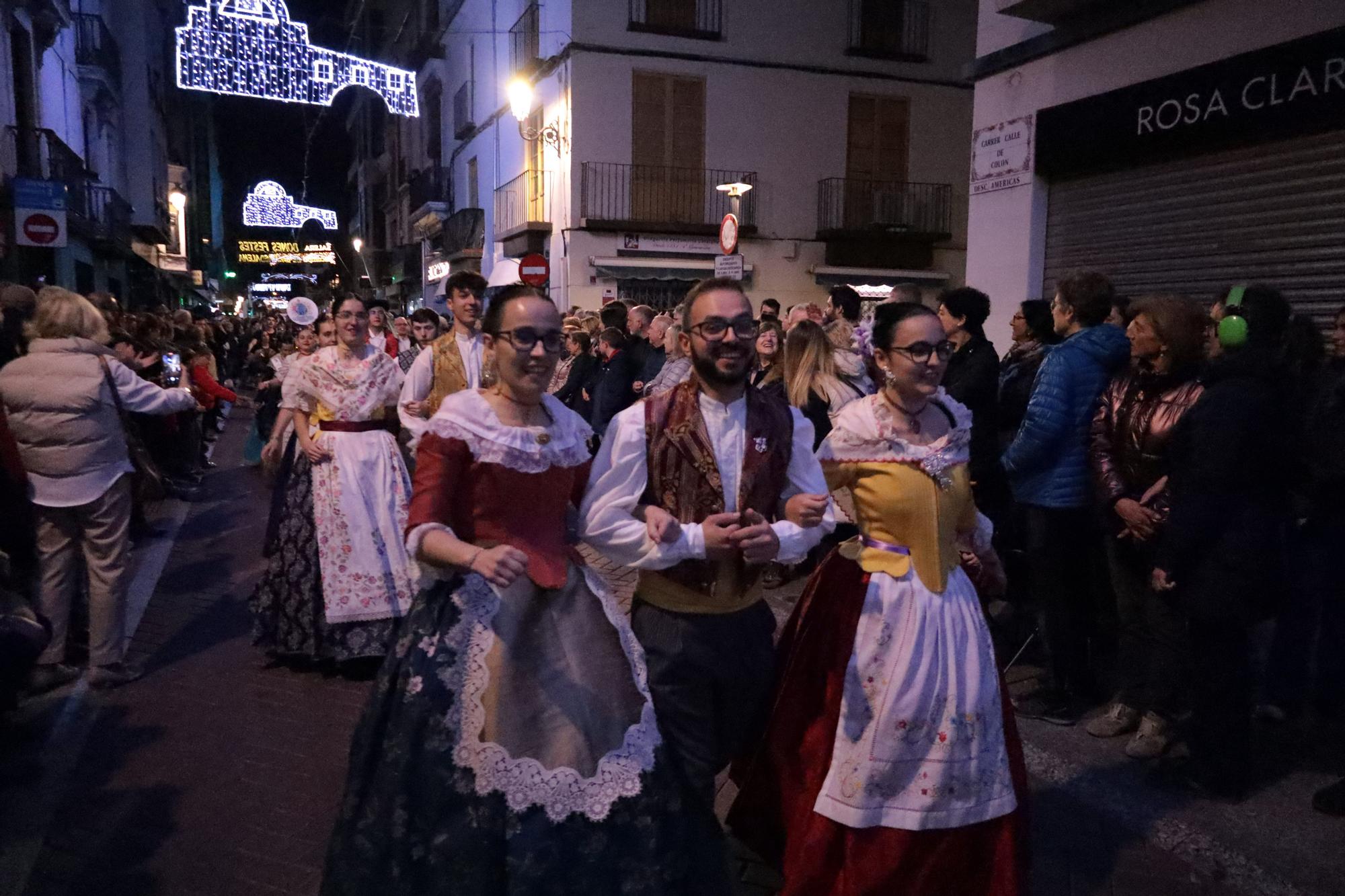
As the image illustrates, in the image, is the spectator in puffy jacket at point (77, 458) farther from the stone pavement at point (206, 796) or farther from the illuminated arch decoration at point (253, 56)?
the illuminated arch decoration at point (253, 56)

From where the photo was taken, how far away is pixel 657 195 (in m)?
20.3

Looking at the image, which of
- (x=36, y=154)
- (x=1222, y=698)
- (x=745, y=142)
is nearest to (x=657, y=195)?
(x=745, y=142)

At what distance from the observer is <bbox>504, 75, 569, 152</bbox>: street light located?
64.5 feet

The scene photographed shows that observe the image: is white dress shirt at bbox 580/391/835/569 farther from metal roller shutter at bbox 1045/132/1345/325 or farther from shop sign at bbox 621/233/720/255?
shop sign at bbox 621/233/720/255

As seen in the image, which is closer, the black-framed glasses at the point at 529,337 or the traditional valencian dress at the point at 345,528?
the black-framed glasses at the point at 529,337

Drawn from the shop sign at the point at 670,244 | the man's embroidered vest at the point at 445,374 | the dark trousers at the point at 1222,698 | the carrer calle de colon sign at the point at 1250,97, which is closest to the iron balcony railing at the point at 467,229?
the shop sign at the point at 670,244

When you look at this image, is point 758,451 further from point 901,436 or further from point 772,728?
point 772,728

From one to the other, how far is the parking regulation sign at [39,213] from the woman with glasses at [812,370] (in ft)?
34.6

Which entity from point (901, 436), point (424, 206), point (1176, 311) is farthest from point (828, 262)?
point (901, 436)

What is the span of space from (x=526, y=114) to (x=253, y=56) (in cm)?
650

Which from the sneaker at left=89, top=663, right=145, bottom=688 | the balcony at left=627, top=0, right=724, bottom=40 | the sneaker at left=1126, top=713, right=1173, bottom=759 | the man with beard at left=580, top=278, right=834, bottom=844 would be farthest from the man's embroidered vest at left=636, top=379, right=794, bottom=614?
the balcony at left=627, top=0, right=724, bottom=40

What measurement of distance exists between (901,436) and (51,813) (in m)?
3.47

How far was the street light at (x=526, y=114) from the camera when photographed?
64.5 feet

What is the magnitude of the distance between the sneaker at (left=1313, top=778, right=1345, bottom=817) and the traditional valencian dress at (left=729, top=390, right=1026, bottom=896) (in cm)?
173
